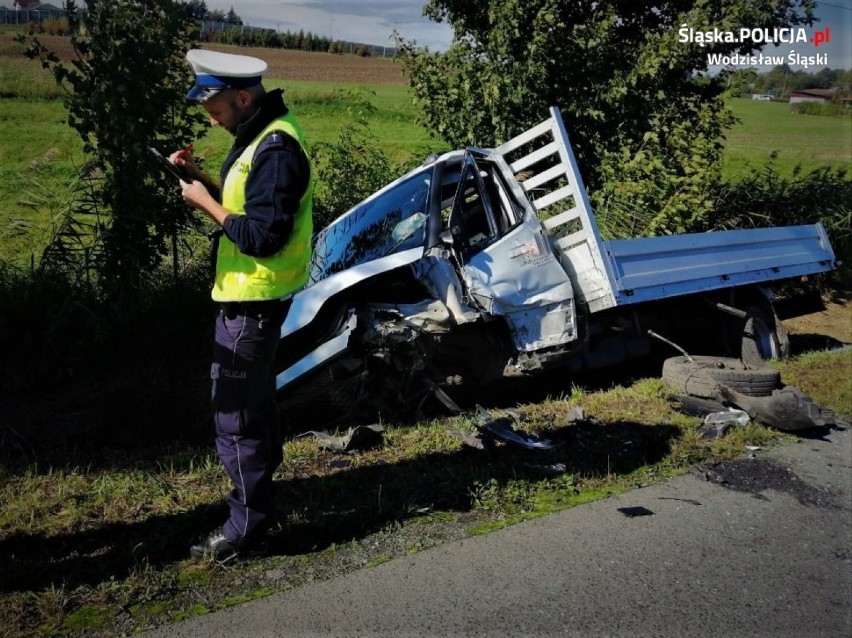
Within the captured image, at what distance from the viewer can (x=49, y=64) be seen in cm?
Answer: 564

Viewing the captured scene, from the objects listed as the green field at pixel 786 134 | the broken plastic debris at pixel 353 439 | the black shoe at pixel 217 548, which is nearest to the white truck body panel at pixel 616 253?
the broken plastic debris at pixel 353 439

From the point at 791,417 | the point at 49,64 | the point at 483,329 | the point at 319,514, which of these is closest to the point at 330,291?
the point at 483,329

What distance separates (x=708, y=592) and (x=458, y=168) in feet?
11.9

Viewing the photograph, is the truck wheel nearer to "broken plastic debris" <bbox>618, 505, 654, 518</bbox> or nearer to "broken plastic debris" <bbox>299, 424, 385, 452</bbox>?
"broken plastic debris" <bbox>618, 505, 654, 518</bbox>

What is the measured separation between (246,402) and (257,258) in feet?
2.07

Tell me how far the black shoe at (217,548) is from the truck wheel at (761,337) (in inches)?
214

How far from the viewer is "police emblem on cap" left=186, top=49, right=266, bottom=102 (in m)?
3.18

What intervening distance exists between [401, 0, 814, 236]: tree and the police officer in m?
6.02

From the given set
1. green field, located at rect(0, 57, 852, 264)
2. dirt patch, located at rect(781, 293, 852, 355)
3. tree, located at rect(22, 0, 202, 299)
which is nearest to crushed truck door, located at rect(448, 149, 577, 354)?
tree, located at rect(22, 0, 202, 299)

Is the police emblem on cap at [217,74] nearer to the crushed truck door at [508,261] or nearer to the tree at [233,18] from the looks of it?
the crushed truck door at [508,261]

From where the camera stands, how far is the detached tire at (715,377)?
6.05m

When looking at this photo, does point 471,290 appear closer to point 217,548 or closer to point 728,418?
point 728,418

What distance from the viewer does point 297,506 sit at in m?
4.08

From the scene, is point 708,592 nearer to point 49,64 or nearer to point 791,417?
point 791,417
